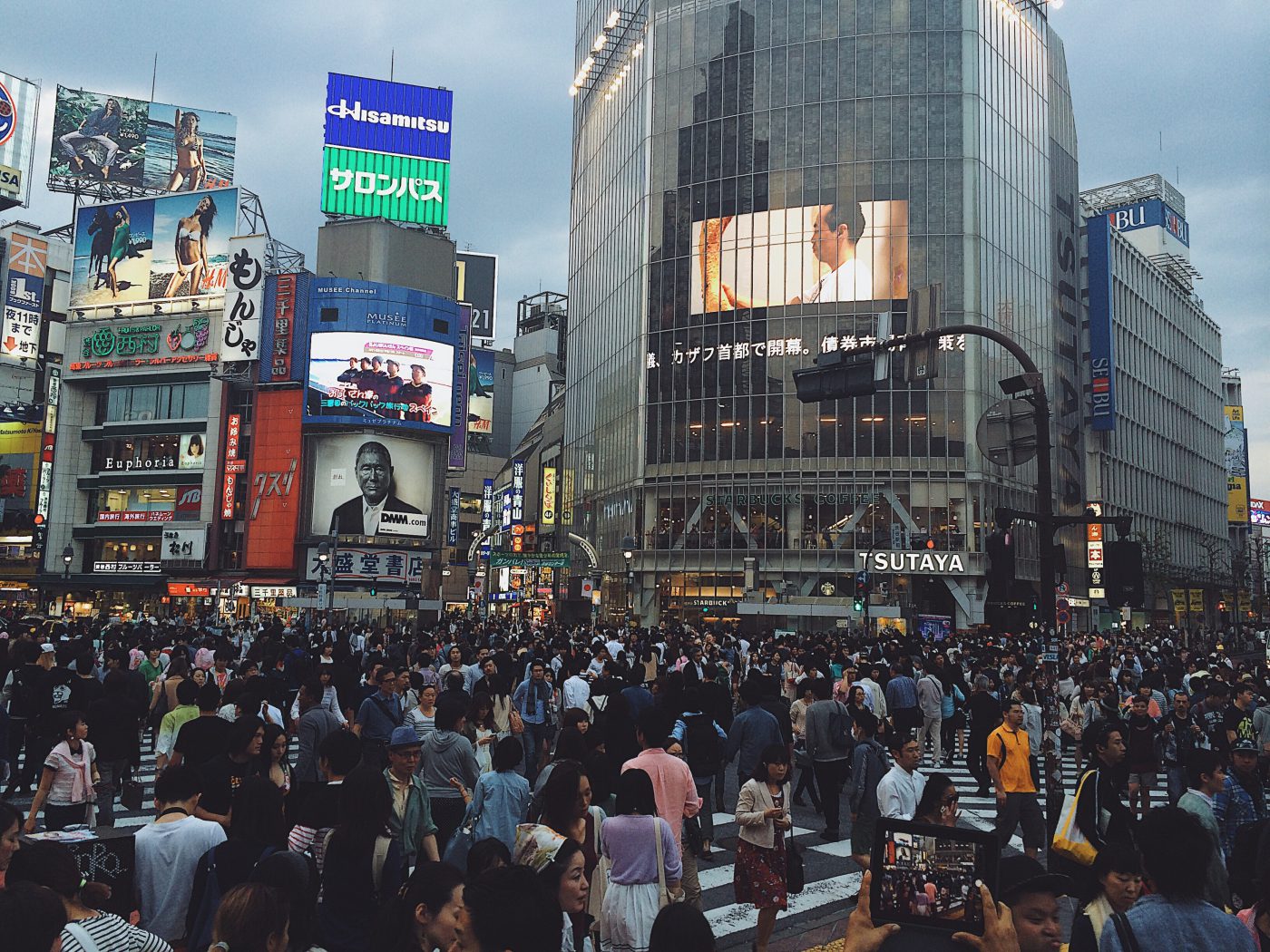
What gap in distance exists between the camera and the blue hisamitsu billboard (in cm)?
6794

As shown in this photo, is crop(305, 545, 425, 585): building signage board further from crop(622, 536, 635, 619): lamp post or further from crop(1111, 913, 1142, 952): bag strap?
crop(1111, 913, 1142, 952): bag strap

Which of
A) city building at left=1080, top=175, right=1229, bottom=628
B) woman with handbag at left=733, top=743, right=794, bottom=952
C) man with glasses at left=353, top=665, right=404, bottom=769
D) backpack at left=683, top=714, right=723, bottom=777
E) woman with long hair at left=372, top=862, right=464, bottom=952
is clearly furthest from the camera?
city building at left=1080, top=175, right=1229, bottom=628

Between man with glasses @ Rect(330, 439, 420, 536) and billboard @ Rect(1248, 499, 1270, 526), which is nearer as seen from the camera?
man with glasses @ Rect(330, 439, 420, 536)

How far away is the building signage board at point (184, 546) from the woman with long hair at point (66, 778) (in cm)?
6426

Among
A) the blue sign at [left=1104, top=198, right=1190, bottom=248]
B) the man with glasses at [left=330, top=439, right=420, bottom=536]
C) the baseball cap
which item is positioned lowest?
Result: the baseball cap

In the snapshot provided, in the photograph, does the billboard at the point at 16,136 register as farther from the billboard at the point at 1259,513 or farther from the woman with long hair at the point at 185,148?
the billboard at the point at 1259,513

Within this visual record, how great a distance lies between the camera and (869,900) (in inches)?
164

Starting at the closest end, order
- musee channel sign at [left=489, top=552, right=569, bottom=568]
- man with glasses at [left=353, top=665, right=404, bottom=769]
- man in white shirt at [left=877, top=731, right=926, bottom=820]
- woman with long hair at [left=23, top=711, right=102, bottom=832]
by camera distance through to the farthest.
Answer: man in white shirt at [left=877, top=731, right=926, bottom=820], woman with long hair at [left=23, top=711, right=102, bottom=832], man with glasses at [left=353, top=665, right=404, bottom=769], musee channel sign at [left=489, top=552, right=569, bottom=568]

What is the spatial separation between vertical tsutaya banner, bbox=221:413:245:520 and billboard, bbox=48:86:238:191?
29462 millimetres

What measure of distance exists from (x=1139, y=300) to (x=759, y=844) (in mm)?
86377

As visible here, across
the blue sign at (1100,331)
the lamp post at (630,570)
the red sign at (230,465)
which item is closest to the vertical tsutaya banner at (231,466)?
the red sign at (230,465)

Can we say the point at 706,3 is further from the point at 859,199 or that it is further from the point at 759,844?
the point at 759,844

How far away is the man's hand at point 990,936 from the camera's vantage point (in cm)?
402

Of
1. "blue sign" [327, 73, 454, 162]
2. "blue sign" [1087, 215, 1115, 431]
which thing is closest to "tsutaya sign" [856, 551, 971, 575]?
"blue sign" [1087, 215, 1115, 431]
